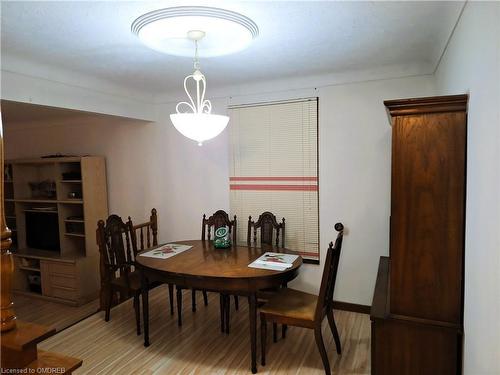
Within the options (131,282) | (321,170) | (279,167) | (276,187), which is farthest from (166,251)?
(321,170)

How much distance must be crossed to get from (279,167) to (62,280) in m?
3.12

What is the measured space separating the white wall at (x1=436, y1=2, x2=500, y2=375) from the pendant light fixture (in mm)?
1152

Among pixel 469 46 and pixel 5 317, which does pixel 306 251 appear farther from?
pixel 5 317

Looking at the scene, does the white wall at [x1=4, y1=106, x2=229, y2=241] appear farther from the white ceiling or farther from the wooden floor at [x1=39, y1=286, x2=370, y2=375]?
the wooden floor at [x1=39, y1=286, x2=370, y2=375]

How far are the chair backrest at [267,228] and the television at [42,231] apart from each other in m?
2.92

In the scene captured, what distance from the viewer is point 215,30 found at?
2.03m

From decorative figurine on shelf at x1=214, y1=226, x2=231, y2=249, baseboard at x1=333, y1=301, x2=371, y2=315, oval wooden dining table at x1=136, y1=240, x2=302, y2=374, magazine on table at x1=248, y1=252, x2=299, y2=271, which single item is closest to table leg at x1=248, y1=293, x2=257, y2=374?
oval wooden dining table at x1=136, y1=240, x2=302, y2=374

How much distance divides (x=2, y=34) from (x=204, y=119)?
4.48 ft


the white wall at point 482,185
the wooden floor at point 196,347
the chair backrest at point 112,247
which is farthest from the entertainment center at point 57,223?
the white wall at point 482,185

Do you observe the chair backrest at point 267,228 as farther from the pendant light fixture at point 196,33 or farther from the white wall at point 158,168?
the pendant light fixture at point 196,33

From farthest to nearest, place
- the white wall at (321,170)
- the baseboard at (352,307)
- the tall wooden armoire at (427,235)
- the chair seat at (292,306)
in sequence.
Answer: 1. the baseboard at (352,307)
2. the white wall at (321,170)
3. the chair seat at (292,306)
4. the tall wooden armoire at (427,235)

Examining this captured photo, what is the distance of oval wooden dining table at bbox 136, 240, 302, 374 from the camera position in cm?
246

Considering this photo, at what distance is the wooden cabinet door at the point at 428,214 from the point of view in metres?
1.71

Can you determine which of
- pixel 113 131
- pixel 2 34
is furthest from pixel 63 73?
pixel 113 131
